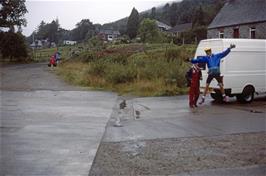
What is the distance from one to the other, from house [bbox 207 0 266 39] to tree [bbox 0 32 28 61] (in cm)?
2706

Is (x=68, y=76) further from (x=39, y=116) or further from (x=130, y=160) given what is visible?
(x=130, y=160)

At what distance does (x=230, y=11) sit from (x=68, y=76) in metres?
39.4

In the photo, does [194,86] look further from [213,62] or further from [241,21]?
[241,21]

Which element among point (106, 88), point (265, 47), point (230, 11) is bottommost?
point (106, 88)

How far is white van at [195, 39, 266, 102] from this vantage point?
15.2 m

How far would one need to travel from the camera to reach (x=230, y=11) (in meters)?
60.9

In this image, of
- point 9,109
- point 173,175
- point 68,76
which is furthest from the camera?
point 68,76

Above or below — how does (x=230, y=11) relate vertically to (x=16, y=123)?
above

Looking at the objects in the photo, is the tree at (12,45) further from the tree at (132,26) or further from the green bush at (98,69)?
the tree at (132,26)

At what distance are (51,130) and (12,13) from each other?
4940 centimetres

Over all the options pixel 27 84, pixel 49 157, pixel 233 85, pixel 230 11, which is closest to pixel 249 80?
pixel 233 85

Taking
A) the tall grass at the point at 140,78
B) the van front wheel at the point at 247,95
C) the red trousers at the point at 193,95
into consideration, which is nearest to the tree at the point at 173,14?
the tall grass at the point at 140,78

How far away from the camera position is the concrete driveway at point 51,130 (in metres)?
6.98

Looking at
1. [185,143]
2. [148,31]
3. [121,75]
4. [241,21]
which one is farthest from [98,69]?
[148,31]
